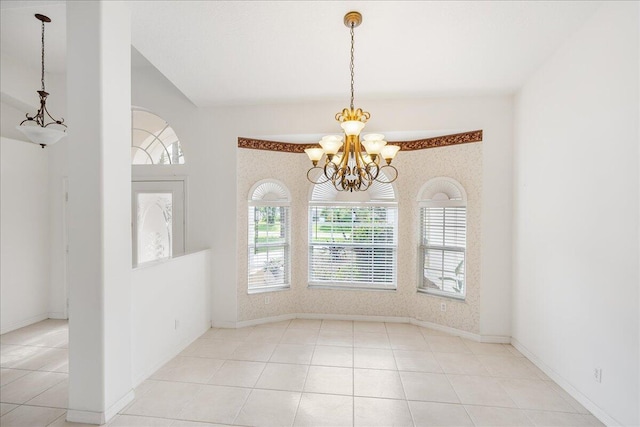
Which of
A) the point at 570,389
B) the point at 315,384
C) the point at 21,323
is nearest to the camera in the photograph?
the point at 570,389

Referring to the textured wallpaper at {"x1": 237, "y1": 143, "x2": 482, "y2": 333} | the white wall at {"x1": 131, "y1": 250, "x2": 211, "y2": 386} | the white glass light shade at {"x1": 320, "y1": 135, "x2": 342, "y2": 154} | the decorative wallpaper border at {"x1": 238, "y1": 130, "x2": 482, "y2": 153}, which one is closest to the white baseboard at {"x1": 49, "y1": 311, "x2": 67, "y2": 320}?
the white wall at {"x1": 131, "y1": 250, "x2": 211, "y2": 386}

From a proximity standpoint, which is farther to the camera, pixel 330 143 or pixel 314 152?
pixel 314 152

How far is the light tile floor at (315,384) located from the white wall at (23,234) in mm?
392

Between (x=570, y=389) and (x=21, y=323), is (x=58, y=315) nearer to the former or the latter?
(x=21, y=323)

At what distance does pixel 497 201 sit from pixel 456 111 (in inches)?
48.7

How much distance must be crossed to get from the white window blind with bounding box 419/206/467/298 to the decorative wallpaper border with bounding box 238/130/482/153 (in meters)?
0.87

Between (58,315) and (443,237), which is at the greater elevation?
(443,237)

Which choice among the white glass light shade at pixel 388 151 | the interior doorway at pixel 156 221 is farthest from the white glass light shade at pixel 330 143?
the interior doorway at pixel 156 221

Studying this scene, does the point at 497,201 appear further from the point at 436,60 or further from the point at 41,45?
the point at 41,45

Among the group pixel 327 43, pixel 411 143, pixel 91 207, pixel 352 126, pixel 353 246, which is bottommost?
pixel 353 246

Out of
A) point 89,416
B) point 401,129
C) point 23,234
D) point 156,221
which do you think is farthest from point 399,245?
point 23,234

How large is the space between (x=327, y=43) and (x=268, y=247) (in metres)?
2.73

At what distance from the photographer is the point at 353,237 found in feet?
14.8

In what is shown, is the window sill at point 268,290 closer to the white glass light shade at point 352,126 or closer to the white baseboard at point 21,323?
the white glass light shade at point 352,126
